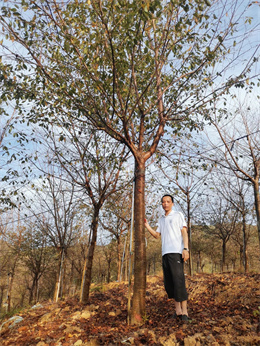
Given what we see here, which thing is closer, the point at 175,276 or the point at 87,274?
the point at 175,276

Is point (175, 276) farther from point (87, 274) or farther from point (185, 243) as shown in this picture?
point (87, 274)

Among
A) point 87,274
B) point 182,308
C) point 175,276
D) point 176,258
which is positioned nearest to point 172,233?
point 176,258

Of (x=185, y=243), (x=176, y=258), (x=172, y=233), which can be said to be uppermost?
(x=172, y=233)

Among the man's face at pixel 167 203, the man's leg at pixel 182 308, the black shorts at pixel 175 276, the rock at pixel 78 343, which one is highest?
the man's face at pixel 167 203

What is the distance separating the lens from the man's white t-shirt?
13.5ft

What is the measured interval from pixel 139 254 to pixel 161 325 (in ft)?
3.75

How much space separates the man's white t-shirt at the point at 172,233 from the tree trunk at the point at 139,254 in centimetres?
48

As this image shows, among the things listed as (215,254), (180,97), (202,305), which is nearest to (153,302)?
(202,305)

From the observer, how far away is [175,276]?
3.97 meters

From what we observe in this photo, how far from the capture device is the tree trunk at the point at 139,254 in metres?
4.22

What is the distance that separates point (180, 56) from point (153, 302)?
5677mm

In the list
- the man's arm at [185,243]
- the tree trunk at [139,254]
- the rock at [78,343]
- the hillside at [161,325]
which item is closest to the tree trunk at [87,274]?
the hillside at [161,325]

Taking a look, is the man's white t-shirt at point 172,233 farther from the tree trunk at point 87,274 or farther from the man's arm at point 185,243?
the tree trunk at point 87,274

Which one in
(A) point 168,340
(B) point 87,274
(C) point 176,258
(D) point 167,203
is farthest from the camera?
(B) point 87,274
